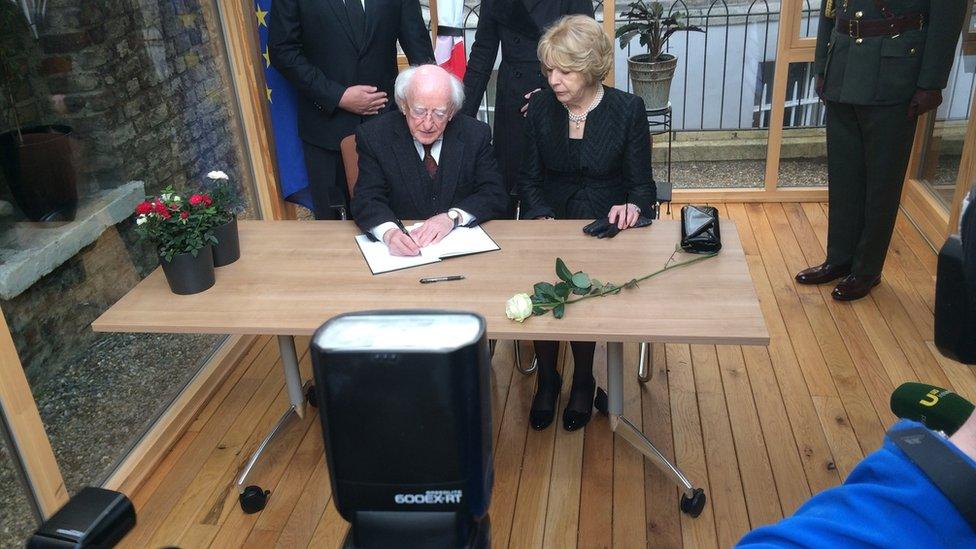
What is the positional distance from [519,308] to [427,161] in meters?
0.95

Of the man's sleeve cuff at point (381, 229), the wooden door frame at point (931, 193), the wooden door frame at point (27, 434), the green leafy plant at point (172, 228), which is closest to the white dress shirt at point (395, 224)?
the man's sleeve cuff at point (381, 229)

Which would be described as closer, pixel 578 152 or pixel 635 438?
pixel 635 438

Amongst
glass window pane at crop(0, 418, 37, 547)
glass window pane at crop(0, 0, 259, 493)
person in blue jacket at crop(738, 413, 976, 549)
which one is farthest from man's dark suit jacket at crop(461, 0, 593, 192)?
person in blue jacket at crop(738, 413, 976, 549)

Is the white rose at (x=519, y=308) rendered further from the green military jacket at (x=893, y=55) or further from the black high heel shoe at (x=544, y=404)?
the green military jacket at (x=893, y=55)

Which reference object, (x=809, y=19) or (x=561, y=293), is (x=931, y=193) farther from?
(x=561, y=293)

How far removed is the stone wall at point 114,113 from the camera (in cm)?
221

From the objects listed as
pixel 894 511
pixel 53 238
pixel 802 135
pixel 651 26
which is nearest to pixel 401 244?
pixel 53 238

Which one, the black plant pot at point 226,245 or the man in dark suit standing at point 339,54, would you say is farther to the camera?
the man in dark suit standing at point 339,54

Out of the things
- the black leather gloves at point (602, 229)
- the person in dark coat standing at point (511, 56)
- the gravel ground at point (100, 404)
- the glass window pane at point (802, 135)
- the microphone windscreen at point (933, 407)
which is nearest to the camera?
the microphone windscreen at point (933, 407)

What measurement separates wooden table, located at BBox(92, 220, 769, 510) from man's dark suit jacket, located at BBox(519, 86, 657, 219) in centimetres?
30

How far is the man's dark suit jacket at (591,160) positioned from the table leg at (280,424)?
36.0 inches

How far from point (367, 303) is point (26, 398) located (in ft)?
3.09

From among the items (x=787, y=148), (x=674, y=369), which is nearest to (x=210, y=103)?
(x=674, y=369)

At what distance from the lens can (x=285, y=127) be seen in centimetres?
331
